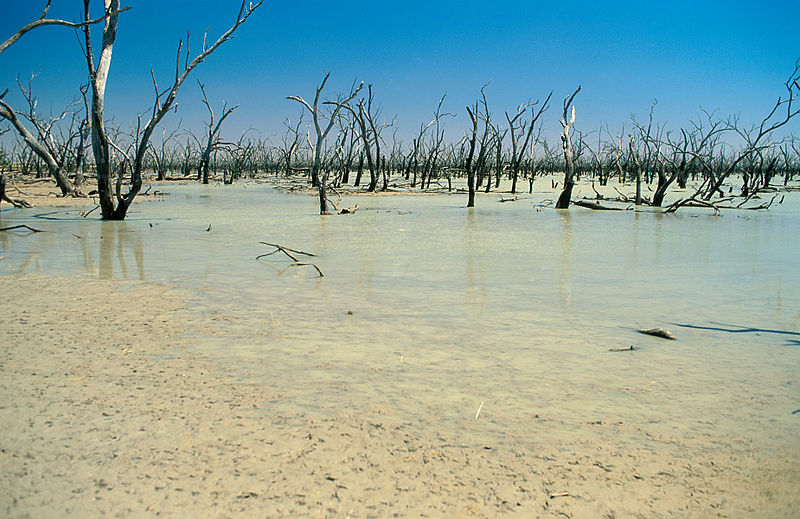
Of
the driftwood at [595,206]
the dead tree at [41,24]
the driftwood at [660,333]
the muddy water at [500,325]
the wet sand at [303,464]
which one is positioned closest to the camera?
the wet sand at [303,464]

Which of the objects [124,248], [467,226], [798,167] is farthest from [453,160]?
[124,248]

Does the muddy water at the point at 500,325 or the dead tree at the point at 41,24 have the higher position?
the dead tree at the point at 41,24

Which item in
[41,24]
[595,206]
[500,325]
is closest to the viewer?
[500,325]

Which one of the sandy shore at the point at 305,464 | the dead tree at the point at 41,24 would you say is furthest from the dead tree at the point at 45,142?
the sandy shore at the point at 305,464

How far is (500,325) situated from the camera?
9.84 feet

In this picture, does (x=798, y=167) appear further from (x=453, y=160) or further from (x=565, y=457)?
(x=565, y=457)

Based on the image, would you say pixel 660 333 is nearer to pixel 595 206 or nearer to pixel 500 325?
pixel 500 325

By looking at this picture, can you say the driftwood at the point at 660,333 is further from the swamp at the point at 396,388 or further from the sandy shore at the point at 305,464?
the sandy shore at the point at 305,464

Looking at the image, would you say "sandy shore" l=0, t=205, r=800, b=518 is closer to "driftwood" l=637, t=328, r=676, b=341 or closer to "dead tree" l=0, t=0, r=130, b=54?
"driftwood" l=637, t=328, r=676, b=341

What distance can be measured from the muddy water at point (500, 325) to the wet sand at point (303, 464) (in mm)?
82

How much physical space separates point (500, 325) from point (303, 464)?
65.6 inches

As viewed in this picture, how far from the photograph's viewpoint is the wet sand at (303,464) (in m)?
1.40

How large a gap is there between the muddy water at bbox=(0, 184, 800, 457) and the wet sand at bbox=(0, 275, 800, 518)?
0.27 feet

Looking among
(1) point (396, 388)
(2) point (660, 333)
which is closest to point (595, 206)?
(2) point (660, 333)
